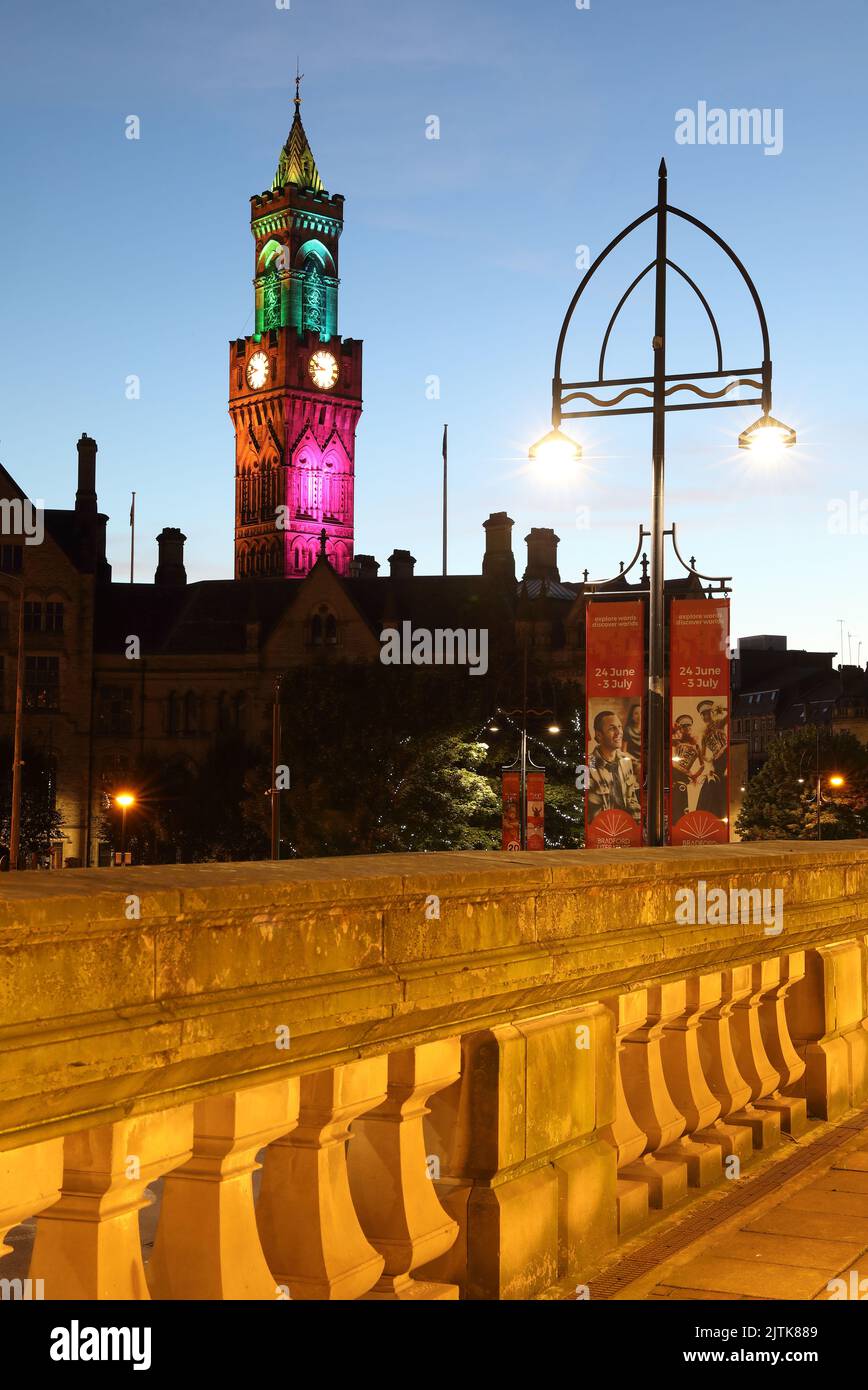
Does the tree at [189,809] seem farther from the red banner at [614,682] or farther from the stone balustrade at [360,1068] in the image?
the stone balustrade at [360,1068]

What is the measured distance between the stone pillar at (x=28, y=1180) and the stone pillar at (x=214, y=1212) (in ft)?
1.86

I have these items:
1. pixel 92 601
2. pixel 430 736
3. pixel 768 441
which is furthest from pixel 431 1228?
pixel 92 601

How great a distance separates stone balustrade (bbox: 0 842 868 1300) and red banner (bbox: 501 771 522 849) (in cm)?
3702

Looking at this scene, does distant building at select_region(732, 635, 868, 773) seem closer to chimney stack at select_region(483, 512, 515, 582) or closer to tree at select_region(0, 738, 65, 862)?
chimney stack at select_region(483, 512, 515, 582)

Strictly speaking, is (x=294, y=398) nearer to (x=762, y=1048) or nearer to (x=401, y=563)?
(x=401, y=563)

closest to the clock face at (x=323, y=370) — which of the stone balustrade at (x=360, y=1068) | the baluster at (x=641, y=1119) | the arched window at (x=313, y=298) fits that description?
the arched window at (x=313, y=298)

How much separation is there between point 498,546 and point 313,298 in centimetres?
6703

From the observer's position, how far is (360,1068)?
183 inches

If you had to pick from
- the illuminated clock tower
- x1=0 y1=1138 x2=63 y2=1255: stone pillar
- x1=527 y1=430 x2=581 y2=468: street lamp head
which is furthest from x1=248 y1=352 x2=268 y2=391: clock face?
x1=0 y1=1138 x2=63 y2=1255: stone pillar

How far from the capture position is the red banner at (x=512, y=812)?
1774 inches

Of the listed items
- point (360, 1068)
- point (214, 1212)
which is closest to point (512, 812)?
point (360, 1068)

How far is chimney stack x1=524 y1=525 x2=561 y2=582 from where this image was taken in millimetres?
Answer: 116250

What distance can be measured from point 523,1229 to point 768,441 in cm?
1299
